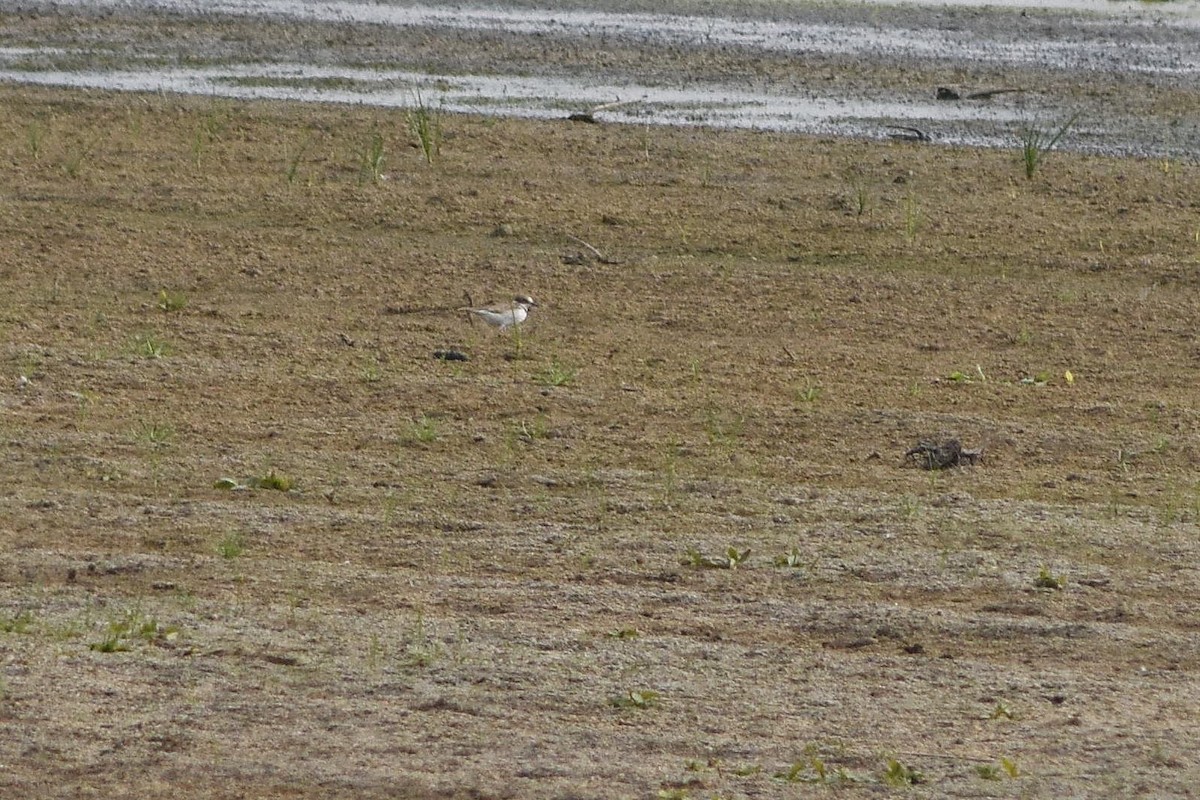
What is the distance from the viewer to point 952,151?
11.6 meters

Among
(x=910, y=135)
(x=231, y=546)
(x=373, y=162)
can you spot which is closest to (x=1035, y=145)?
(x=910, y=135)

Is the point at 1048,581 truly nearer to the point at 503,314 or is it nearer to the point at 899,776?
the point at 899,776

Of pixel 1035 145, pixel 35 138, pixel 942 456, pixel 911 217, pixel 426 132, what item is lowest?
pixel 942 456

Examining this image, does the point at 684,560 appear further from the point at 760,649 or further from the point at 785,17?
the point at 785,17

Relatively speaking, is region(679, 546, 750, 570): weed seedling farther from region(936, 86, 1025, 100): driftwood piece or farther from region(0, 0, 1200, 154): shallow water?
region(936, 86, 1025, 100): driftwood piece

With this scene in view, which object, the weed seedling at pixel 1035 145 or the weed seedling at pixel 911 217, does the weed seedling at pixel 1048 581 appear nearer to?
the weed seedling at pixel 911 217

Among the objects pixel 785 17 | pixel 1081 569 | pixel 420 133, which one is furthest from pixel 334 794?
pixel 785 17

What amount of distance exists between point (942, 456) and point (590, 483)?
1210mm

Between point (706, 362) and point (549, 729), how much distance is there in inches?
130

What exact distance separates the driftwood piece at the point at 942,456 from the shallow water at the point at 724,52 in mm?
6164

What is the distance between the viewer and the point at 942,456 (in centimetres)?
630

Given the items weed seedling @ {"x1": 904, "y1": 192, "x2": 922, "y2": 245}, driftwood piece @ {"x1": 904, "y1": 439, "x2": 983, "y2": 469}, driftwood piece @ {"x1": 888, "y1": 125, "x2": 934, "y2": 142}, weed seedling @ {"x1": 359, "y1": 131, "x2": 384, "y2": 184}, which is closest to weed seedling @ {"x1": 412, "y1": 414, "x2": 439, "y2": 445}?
driftwood piece @ {"x1": 904, "y1": 439, "x2": 983, "y2": 469}

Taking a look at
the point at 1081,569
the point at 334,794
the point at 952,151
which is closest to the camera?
the point at 334,794

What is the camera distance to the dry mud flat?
4.29 metres
